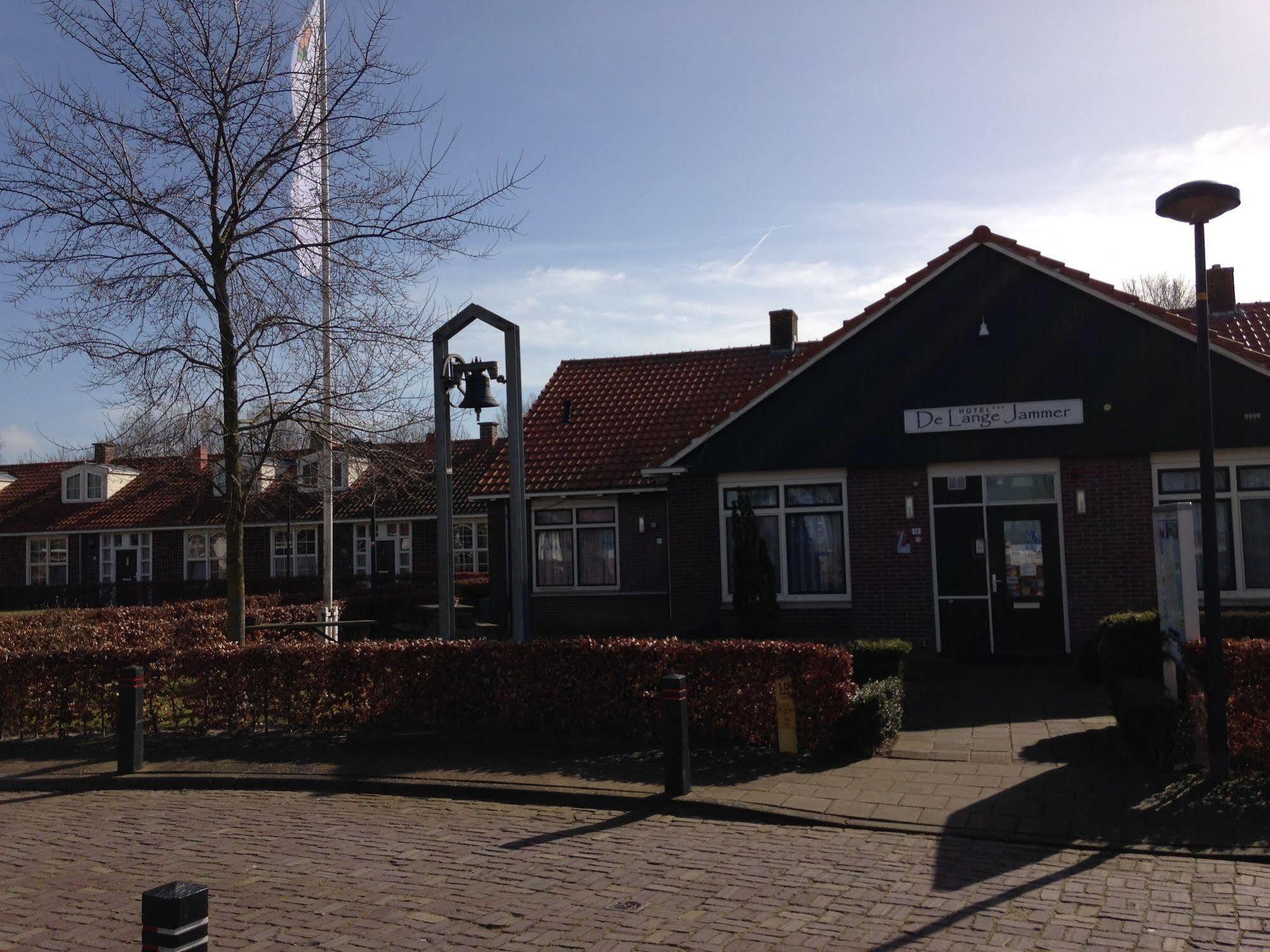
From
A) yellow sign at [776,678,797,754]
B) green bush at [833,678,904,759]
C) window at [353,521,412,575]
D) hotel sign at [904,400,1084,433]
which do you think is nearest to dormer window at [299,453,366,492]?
yellow sign at [776,678,797,754]

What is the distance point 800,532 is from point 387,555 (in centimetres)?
2374

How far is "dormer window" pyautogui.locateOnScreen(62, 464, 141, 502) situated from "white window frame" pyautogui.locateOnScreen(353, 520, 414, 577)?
12016mm

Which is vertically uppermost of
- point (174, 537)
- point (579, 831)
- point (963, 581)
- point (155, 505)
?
point (155, 505)

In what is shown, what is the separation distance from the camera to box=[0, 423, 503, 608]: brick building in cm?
3762

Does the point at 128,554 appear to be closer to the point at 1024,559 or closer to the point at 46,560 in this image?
the point at 46,560

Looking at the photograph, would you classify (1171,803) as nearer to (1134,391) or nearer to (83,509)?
(1134,391)

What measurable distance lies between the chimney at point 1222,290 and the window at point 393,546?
2614cm

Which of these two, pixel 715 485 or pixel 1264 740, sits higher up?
pixel 715 485

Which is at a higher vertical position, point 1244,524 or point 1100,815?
point 1244,524

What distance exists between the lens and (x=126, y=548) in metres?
42.6

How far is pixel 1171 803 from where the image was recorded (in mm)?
8227

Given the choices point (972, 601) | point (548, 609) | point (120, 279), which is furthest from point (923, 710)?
point (120, 279)

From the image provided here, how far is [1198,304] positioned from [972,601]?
8112 mm

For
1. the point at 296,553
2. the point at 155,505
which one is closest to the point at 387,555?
the point at 296,553
